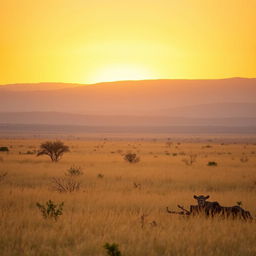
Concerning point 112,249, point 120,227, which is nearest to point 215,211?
point 120,227

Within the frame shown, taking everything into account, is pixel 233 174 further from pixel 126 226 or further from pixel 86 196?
pixel 126 226

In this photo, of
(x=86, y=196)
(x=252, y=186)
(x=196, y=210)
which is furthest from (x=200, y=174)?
(x=196, y=210)

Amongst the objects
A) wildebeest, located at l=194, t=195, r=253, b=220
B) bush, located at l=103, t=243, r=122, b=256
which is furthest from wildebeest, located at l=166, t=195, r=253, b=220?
bush, located at l=103, t=243, r=122, b=256

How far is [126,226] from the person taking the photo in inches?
346

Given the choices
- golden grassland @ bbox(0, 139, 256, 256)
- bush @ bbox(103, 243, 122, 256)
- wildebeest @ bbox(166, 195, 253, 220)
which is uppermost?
bush @ bbox(103, 243, 122, 256)

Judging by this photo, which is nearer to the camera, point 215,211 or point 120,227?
point 120,227

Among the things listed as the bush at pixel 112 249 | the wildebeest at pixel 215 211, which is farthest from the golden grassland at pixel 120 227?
the bush at pixel 112 249

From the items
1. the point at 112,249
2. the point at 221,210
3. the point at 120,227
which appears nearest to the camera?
the point at 112,249

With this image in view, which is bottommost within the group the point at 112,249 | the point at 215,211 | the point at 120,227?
the point at 120,227

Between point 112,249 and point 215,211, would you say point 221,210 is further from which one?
point 112,249

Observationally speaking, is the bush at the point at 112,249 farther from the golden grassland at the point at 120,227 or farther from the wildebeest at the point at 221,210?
the wildebeest at the point at 221,210

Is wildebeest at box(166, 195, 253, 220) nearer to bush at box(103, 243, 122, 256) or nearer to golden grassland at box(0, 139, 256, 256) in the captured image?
golden grassland at box(0, 139, 256, 256)

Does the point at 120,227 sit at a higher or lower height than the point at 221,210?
lower

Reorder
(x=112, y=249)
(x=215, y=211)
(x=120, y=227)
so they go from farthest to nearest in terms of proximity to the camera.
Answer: (x=215, y=211), (x=120, y=227), (x=112, y=249)
